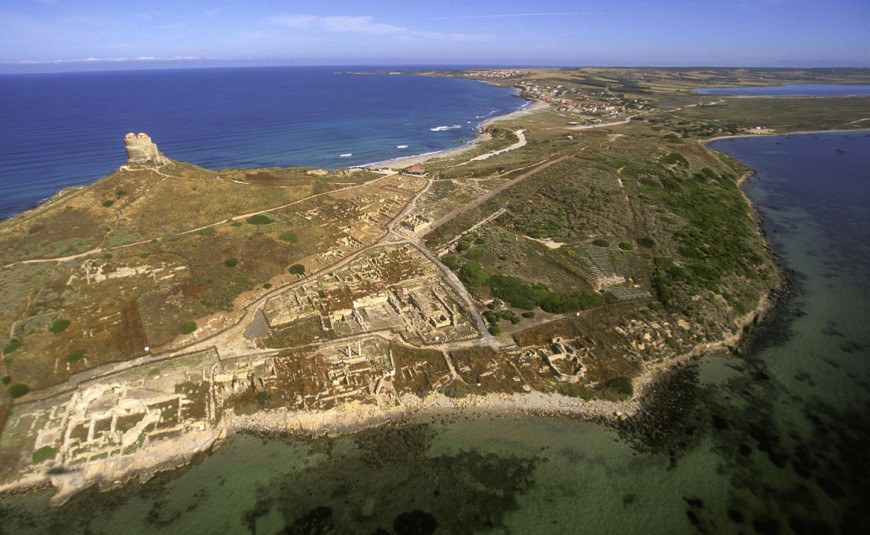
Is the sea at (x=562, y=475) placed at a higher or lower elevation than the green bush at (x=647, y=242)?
lower

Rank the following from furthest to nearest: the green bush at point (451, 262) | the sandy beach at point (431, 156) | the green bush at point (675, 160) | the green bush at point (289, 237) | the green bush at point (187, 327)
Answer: the sandy beach at point (431, 156), the green bush at point (675, 160), the green bush at point (289, 237), the green bush at point (451, 262), the green bush at point (187, 327)

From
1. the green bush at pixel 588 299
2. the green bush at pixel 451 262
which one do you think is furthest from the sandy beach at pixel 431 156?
the green bush at pixel 588 299

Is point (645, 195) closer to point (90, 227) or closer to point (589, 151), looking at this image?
point (589, 151)

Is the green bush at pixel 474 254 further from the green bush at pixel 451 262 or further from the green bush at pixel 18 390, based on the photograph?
the green bush at pixel 18 390

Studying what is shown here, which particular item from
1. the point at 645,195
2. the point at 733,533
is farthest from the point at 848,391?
the point at 645,195

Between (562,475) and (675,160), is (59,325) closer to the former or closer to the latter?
(562,475)

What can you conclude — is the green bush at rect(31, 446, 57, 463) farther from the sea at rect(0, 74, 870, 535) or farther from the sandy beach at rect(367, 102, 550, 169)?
the sandy beach at rect(367, 102, 550, 169)

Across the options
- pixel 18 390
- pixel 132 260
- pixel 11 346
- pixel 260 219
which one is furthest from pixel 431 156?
pixel 18 390

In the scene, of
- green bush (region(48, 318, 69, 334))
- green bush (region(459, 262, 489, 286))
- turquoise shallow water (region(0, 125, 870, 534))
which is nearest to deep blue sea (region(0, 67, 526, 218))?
green bush (region(48, 318, 69, 334))
